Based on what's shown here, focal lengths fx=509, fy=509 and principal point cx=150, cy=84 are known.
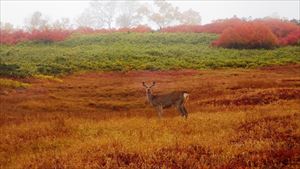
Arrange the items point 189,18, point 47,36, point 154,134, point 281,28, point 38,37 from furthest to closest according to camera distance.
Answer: point 189,18, point 38,37, point 47,36, point 281,28, point 154,134

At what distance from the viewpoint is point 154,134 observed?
17.0 m

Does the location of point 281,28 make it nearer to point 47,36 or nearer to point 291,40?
point 291,40

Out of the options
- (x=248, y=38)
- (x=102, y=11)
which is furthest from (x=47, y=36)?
(x=102, y=11)

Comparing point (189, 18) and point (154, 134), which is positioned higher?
point (189, 18)

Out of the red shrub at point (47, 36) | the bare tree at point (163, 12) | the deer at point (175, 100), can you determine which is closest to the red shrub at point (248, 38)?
the red shrub at point (47, 36)

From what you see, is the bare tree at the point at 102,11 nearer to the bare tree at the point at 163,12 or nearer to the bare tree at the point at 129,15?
the bare tree at the point at 129,15

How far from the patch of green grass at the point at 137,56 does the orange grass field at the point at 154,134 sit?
53.3 ft

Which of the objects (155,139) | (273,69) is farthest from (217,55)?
(155,139)

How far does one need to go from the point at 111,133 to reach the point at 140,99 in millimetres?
16455

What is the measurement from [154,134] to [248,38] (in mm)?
52860

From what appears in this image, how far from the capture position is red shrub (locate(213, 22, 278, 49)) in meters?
67.2

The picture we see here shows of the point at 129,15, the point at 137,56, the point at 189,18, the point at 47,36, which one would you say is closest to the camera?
the point at 137,56

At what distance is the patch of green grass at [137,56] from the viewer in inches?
2137

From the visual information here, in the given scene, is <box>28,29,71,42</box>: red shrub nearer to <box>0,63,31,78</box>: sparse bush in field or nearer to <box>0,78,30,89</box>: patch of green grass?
<box>0,63,31,78</box>: sparse bush in field
